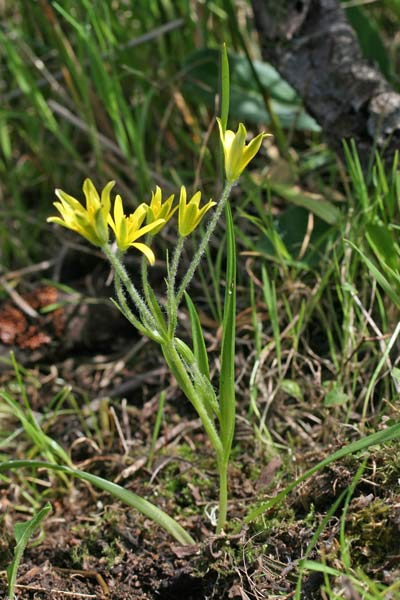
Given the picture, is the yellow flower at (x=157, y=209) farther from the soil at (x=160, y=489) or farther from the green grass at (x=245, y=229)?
the soil at (x=160, y=489)

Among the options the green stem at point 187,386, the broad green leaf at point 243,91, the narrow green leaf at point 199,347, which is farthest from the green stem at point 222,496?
the broad green leaf at point 243,91

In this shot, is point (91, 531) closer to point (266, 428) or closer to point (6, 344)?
point (266, 428)

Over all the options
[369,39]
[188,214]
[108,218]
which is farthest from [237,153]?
[369,39]

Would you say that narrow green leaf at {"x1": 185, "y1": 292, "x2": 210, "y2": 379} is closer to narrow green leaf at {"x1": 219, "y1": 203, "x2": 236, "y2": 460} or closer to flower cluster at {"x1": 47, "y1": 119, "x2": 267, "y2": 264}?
narrow green leaf at {"x1": 219, "y1": 203, "x2": 236, "y2": 460}

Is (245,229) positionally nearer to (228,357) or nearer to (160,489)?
(160,489)

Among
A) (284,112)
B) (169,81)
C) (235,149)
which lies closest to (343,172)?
(284,112)

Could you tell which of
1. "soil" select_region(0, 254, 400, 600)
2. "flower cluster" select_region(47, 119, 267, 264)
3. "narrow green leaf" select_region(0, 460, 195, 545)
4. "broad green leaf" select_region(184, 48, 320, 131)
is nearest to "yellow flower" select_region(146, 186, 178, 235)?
"flower cluster" select_region(47, 119, 267, 264)
